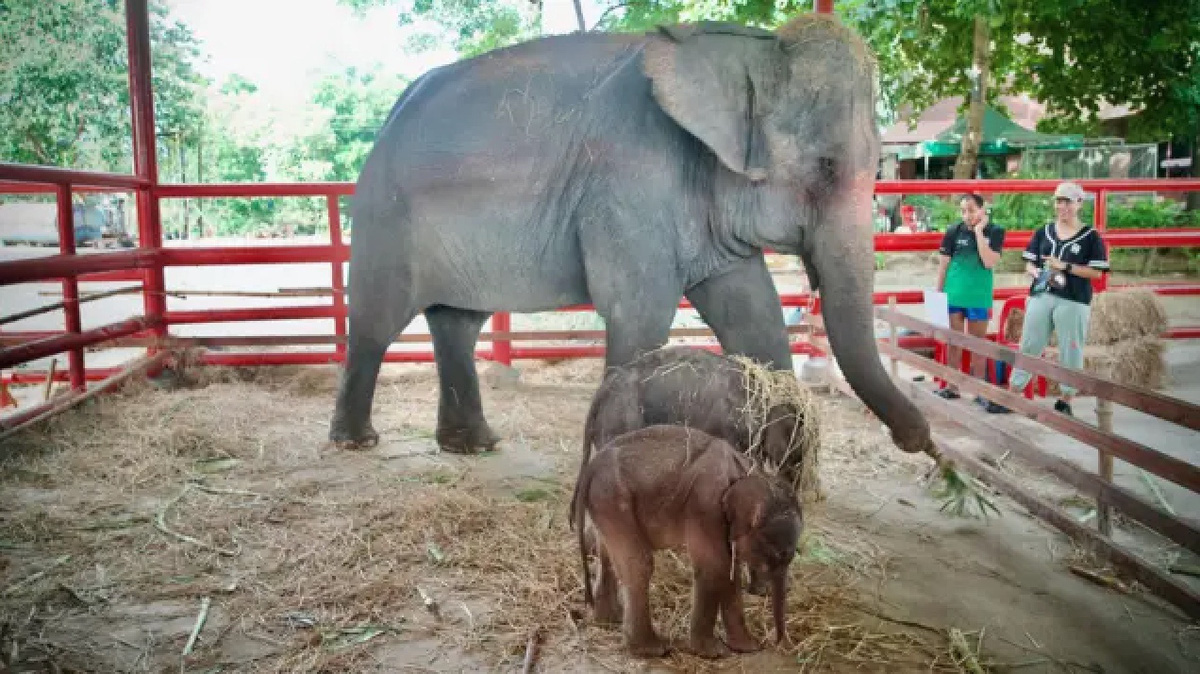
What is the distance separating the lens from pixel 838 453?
214 inches

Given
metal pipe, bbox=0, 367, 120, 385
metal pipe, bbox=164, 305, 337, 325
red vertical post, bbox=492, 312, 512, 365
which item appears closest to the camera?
metal pipe, bbox=0, 367, 120, 385

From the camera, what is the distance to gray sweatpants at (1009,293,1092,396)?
6179 millimetres

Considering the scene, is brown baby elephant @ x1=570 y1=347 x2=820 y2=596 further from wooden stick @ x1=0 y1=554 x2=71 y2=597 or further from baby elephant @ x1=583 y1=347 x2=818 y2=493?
wooden stick @ x1=0 y1=554 x2=71 y2=597

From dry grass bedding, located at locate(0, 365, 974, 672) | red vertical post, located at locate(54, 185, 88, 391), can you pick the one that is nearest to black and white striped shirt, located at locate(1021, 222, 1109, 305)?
dry grass bedding, located at locate(0, 365, 974, 672)

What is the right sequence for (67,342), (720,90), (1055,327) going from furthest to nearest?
(1055,327), (67,342), (720,90)

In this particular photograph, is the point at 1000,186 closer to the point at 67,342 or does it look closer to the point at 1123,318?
the point at 1123,318

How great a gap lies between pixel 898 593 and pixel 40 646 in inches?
120

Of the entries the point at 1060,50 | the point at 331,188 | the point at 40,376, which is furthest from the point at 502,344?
the point at 1060,50

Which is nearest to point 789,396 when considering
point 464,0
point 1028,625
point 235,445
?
point 1028,625

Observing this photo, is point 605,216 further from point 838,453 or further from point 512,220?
point 838,453

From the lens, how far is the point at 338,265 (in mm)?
7516

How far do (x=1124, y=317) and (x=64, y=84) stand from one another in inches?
375

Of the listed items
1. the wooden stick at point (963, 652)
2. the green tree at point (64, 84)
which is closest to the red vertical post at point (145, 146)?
the green tree at point (64, 84)

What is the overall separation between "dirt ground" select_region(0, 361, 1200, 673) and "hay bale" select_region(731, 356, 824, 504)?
44 cm
